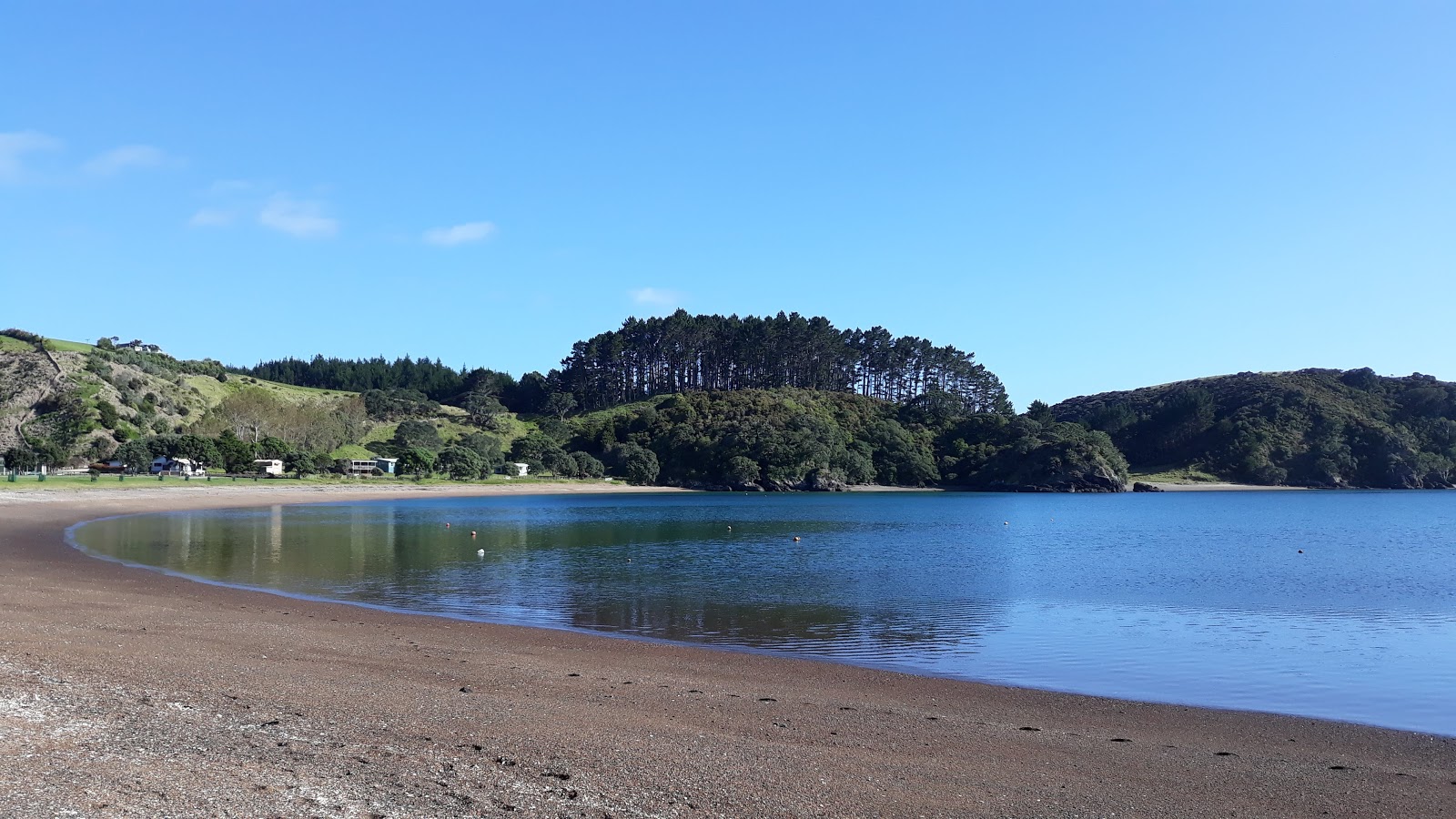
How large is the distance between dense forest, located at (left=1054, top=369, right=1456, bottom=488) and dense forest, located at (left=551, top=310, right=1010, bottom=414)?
835 inches

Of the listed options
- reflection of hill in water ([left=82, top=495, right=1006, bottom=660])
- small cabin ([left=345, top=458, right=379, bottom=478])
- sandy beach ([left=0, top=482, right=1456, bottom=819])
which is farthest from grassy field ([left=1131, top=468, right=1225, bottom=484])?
sandy beach ([left=0, top=482, right=1456, bottom=819])

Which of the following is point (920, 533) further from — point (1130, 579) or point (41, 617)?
point (41, 617)

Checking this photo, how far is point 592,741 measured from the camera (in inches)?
396

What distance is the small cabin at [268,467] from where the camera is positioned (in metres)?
107

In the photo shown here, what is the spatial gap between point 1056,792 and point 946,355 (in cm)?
17630

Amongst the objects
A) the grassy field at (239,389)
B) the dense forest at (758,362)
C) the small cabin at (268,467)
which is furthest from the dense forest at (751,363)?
the small cabin at (268,467)

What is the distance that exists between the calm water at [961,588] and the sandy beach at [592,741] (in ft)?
9.10

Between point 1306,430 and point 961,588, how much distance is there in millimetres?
155402

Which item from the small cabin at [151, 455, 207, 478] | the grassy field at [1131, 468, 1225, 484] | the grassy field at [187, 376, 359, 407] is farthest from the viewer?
the grassy field at [1131, 468, 1225, 484]

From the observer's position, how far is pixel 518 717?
11.1 m

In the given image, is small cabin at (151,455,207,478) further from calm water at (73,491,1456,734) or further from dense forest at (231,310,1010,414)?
dense forest at (231,310,1010,414)

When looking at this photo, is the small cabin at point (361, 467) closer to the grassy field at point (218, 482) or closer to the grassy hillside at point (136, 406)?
the grassy field at point (218, 482)

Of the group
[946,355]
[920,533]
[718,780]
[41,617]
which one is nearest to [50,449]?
[920,533]

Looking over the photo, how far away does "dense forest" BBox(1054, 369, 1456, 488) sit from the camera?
499 feet
